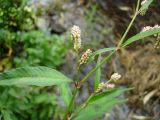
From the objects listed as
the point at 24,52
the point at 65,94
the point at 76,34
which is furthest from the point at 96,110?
the point at 24,52

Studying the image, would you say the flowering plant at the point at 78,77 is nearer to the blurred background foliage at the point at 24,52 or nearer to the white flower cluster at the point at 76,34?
the white flower cluster at the point at 76,34

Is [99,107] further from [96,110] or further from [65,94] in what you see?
[65,94]

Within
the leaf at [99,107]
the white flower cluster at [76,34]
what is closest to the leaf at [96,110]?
the leaf at [99,107]

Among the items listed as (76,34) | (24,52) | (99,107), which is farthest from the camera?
(24,52)

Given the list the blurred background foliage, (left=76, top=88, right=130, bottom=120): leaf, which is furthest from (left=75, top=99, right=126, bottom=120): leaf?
the blurred background foliage

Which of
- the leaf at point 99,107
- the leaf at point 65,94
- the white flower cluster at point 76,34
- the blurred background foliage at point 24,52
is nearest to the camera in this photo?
the white flower cluster at point 76,34

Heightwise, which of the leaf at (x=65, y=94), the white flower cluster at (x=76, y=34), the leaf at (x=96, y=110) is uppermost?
the white flower cluster at (x=76, y=34)

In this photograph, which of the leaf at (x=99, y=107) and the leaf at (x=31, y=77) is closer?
the leaf at (x=31, y=77)

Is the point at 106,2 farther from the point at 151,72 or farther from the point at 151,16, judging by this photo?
the point at 151,72
